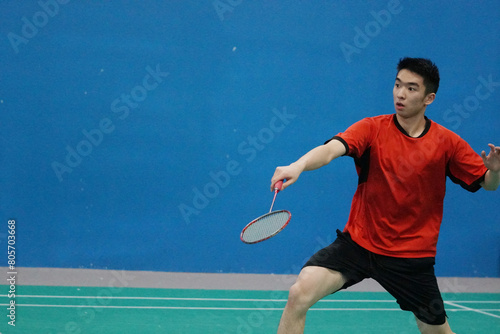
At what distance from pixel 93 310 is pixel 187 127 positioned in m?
2.38

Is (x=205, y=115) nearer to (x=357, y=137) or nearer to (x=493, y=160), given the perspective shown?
(x=357, y=137)

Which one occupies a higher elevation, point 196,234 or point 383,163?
point 383,163

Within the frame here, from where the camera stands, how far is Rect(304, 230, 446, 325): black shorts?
9.66ft

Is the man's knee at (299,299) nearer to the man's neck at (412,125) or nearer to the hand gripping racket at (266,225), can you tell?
the hand gripping racket at (266,225)

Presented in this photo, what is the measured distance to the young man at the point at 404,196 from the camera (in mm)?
2961

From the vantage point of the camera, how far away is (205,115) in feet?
20.9

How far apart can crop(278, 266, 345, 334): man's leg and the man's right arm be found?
0.55 meters

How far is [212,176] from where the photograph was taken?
636cm

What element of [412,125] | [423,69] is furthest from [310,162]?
[423,69]

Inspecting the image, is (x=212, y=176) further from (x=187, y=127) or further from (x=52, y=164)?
(x=52, y=164)

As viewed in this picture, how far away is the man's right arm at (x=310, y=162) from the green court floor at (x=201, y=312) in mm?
1998

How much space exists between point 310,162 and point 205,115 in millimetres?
3846

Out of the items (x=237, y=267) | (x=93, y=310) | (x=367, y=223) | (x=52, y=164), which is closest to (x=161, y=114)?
(x=52, y=164)

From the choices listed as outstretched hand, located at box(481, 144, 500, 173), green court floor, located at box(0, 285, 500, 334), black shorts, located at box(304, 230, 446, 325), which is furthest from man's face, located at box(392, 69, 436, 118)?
green court floor, located at box(0, 285, 500, 334)
